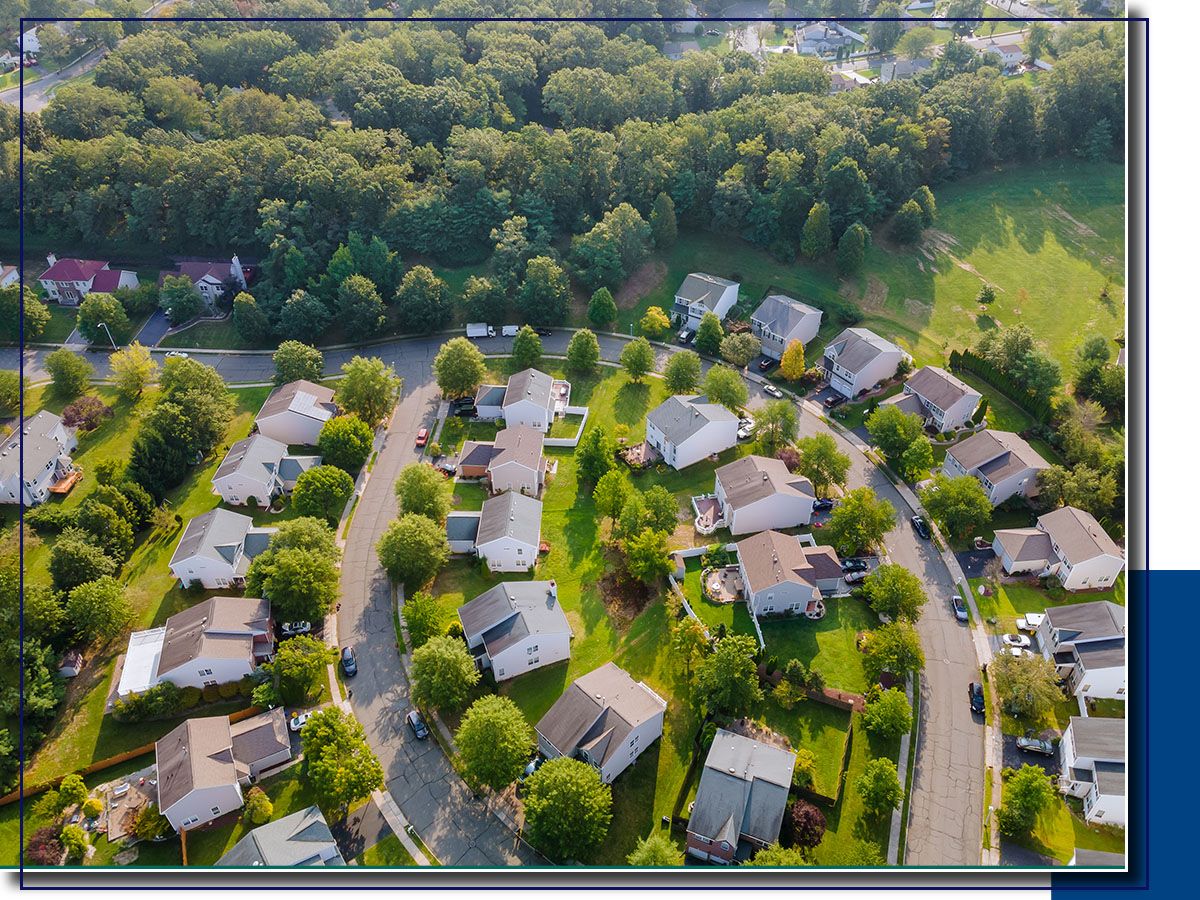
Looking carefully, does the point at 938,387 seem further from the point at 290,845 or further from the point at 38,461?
the point at 38,461

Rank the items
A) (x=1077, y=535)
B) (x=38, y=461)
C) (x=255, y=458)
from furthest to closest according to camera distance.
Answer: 1. (x=38, y=461)
2. (x=255, y=458)
3. (x=1077, y=535)

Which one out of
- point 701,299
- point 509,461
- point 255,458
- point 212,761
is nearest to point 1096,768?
point 509,461

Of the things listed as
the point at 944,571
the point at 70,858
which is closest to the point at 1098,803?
the point at 944,571

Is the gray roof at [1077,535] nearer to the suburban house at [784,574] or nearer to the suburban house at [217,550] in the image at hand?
the suburban house at [784,574]

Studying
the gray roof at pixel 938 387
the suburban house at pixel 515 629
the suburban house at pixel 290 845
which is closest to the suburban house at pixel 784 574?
the suburban house at pixel 515 629

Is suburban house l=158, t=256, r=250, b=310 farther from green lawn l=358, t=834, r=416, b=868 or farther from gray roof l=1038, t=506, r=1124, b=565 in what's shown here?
gray roof l=1038, t=506, r=1124, b=565

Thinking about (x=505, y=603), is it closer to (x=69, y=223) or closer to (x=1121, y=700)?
(x=1121, y=700)
